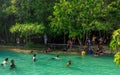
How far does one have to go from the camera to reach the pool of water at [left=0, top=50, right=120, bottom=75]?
19.5 meters

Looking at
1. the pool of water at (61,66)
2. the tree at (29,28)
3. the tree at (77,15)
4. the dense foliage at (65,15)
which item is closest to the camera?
the pool of water at (61,66)

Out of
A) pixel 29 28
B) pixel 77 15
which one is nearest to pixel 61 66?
pixel 77 15

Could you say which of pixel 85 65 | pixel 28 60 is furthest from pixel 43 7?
pixel 85 65

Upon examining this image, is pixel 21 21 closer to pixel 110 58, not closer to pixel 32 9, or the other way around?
pixel 32 9

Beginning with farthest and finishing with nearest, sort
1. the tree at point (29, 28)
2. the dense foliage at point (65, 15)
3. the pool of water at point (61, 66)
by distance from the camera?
1. the tree at point (29, 28)
2. the dense foliage at point (65, 15)
3. the pool of water at point (61, 66)

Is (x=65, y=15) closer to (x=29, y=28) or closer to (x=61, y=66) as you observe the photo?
(x=29, y=28)

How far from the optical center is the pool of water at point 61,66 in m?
19.5

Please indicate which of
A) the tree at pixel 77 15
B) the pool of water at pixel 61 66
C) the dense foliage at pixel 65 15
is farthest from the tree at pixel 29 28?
the pool of water at pixel 61 66

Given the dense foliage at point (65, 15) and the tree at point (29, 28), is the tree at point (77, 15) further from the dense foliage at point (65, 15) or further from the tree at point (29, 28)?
the tree at point (29, 28)

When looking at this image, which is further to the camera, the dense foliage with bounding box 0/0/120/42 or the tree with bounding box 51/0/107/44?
the tree with bounding box 51/0/107/44

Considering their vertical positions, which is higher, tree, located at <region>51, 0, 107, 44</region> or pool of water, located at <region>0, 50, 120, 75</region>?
tree, located at <region>51, 0, 107, 44</region>

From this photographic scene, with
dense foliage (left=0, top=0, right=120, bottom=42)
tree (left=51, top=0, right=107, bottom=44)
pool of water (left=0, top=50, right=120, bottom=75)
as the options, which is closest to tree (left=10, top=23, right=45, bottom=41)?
dense foliage (left=0, top=0, right=120, bottom=42)

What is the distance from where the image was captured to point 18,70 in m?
20.2

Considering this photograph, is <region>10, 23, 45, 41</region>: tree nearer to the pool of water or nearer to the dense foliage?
the dense foliage
